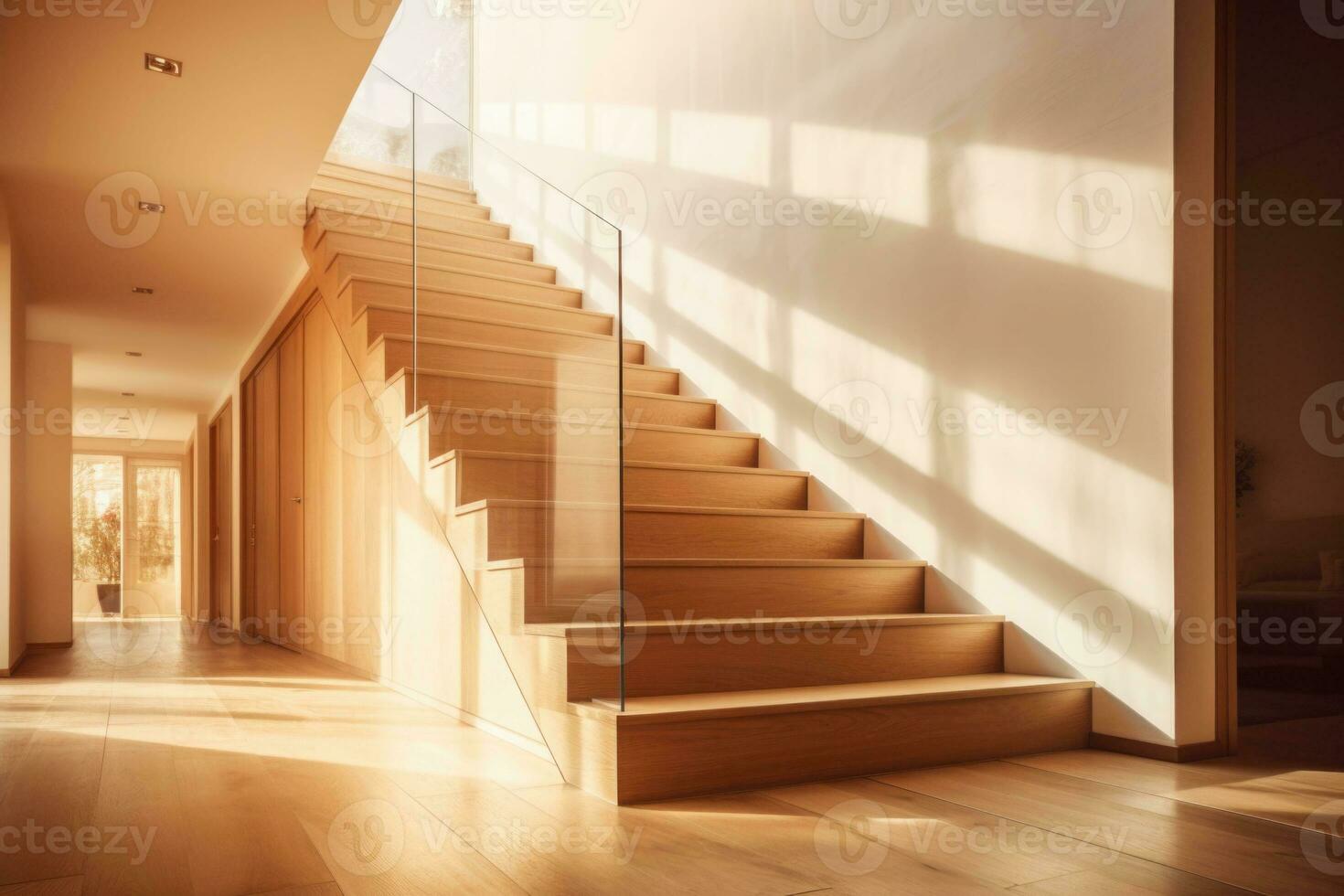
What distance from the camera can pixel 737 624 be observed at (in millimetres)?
2354

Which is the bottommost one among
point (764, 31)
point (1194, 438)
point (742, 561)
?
point (742, 561)

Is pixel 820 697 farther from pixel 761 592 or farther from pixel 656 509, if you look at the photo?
pixel 656 509

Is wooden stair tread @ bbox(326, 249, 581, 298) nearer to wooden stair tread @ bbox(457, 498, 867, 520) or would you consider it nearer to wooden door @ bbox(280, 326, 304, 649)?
wooden stair tread @ bbox(457, 498, 867, 520)

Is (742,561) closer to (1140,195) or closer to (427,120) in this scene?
(1140,195)

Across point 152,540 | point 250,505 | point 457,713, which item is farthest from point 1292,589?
point 152,540

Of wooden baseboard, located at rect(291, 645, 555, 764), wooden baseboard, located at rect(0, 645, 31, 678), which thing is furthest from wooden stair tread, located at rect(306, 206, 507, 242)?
wooden baseboard, located at rect(0, 645, 31, 678)

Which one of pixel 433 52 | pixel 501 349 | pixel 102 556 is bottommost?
pixel 102 556

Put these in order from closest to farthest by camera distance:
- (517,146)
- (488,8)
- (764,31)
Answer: (764,31), (517,146), (488,8)

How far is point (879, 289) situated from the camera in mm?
3193

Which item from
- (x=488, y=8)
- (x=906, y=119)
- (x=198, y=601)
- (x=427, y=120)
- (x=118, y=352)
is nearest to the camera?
Result: (x=906, y=119)

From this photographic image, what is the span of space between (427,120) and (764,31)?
138cm

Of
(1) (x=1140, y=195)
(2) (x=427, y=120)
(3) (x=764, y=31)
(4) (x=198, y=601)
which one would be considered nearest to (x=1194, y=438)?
(1) (x=1140, y=195)

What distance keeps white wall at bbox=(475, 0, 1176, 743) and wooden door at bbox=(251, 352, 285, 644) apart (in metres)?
3.10

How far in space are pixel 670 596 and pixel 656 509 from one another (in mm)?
367
